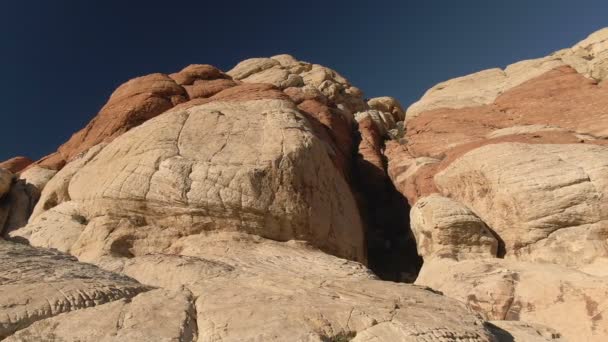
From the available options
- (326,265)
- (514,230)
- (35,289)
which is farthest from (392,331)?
(514,230)

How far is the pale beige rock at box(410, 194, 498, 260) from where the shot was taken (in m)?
18.3

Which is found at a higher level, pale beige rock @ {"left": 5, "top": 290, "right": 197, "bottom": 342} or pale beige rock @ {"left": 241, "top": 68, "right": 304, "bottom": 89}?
pale beige rock @ {"left": 241, "top": 68, "right": 304, "bottom": 89}

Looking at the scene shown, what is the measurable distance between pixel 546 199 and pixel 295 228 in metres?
9.86

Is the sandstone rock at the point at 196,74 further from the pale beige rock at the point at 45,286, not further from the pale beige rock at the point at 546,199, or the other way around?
the pale beige rock at the point at 45,286

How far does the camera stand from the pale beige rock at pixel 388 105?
45.2m

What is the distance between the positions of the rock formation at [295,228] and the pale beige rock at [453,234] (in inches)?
2.3

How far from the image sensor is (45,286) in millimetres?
8672

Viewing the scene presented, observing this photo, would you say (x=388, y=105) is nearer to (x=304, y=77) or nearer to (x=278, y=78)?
(x=304, y=77)

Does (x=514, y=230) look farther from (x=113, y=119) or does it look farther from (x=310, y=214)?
(x=113, y=119)

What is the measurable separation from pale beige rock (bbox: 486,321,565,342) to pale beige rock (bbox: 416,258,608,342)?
0.52m

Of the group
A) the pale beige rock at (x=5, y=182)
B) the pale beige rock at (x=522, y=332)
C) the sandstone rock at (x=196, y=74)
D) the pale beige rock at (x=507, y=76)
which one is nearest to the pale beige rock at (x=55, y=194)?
the pale beige rock at (x=5, y=182)

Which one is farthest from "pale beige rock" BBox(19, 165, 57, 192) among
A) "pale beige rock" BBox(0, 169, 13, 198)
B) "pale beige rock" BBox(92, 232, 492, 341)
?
"pale beige rock" BBox(92, 232, 492, 341)

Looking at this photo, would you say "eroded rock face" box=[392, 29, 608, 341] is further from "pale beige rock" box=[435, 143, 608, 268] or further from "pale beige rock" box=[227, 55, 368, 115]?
"pale beige rock" box=[227, 55, 368, 115]

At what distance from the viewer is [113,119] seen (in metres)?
26.1
